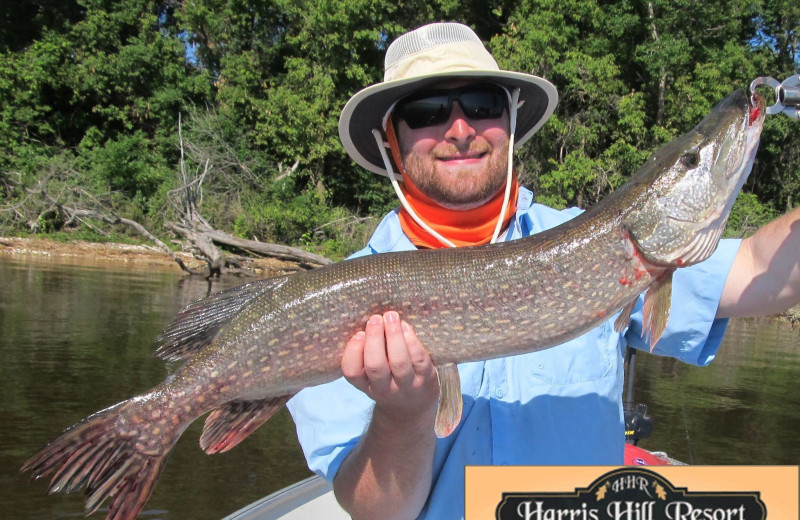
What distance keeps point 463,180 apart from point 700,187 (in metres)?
0.85

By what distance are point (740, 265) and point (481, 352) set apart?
37.7 inches

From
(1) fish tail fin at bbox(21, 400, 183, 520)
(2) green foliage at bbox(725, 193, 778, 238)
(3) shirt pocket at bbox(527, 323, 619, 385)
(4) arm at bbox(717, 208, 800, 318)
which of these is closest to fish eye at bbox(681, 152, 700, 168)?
(4) arm at bbox(717, 208, 800, 318)

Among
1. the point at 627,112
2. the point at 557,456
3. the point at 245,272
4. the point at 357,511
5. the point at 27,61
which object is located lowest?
the point at 357,511

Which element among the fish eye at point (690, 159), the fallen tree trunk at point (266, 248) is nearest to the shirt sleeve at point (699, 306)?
the fish eye at point (690, 159)

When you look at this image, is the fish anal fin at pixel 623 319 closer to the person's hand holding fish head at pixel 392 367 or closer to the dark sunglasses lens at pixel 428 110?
the person's hand holding fish head at pixel 392 367

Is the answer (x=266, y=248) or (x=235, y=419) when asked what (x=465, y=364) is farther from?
(x=266, y=248)

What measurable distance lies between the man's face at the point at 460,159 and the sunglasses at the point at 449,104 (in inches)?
0.8

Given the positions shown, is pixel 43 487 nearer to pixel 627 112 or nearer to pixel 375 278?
pixel 375 278

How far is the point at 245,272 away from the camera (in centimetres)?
1905

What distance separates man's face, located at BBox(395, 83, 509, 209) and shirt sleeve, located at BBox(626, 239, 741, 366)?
2.55ft

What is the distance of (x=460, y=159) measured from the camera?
256 centimetres

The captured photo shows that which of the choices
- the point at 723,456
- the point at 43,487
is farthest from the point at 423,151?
the point at 723,456

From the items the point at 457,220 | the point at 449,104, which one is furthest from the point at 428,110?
the point at 457,220

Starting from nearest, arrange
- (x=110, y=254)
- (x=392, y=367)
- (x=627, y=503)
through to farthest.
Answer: (x=627, y=503) → (x=392, y=367) → (x=110, y=254)
